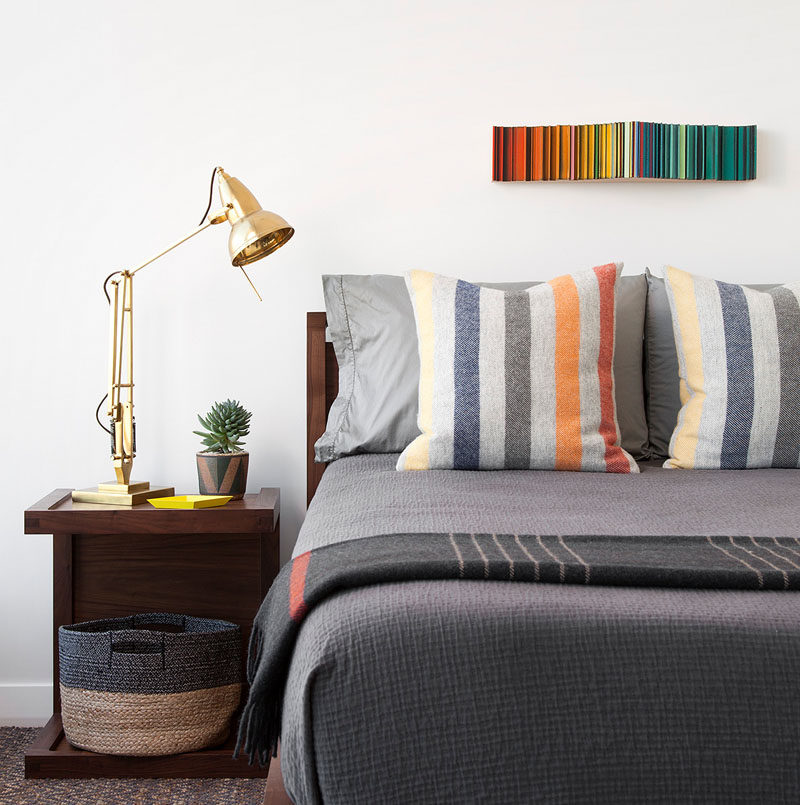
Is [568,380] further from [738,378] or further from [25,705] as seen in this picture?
[25,705]

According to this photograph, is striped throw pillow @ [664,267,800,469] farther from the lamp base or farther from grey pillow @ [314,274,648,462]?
the lamp base

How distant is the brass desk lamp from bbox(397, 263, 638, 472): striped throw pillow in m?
0.44

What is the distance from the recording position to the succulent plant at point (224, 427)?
6.44 ft

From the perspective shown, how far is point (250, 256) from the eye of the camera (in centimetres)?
194

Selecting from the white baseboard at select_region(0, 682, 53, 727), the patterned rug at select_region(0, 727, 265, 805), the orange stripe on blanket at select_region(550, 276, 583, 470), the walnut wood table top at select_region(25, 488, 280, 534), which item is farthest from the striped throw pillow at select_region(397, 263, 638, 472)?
the white baseboard at select_region(0, 682, 53, 727)

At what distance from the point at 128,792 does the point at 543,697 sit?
1327 mm

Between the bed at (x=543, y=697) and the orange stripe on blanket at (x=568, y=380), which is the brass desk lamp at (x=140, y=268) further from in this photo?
the bed at (x=543, y=697)

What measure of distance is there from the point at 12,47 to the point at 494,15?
1.22 meters

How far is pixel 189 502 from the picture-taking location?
1.83 m

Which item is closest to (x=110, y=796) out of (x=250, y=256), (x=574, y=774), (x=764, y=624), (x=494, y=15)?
(x=250, y=256)

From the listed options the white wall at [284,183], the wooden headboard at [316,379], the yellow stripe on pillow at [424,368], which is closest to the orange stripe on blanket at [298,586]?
the yellow stripe on pillow at [424,368]

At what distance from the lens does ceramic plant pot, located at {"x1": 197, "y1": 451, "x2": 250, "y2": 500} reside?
1.92 meters

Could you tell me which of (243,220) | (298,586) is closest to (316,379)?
(243,220)

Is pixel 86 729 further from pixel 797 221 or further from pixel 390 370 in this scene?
pixel 797 221
